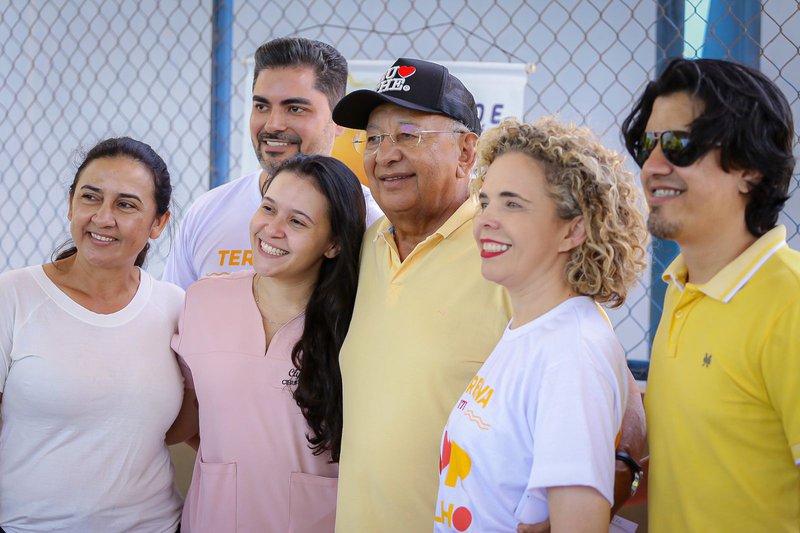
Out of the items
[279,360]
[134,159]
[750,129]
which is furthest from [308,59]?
[750,129]

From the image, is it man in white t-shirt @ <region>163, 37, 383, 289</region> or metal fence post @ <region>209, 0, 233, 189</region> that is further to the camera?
metal fence post @ <region>209, 0, 233, 189</region>

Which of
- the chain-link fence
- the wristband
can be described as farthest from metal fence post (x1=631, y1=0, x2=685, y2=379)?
the wristband

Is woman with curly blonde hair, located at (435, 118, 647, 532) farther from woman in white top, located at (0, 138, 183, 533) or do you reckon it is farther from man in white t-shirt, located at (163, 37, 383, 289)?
man in white t-shirt, located at (163, 37, 383, 289)

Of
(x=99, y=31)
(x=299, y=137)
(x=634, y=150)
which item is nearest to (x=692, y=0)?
(x=299, y=137)

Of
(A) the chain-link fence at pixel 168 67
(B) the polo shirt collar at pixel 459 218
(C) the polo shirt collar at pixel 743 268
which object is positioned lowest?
(C) the polo shirt collar at pixel 743 268

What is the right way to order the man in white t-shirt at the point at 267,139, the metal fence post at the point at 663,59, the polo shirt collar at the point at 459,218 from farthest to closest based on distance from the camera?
the metal fence post at the point at 663,59
the man in white t-shirt at the point at 267,139
the polo shirt collar at the point at 459,218

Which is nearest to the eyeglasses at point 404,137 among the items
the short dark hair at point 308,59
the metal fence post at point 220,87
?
the short dark hair at point 308,59

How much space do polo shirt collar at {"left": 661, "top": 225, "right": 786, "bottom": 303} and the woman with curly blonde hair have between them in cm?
15

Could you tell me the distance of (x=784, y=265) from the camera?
1.25m

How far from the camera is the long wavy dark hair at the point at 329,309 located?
5.99 ft

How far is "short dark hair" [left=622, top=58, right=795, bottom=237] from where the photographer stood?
1.29 meters

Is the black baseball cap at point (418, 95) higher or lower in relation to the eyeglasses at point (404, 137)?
higher

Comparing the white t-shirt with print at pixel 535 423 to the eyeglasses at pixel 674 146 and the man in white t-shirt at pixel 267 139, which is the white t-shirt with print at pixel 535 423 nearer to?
the eyeglasses at pixel 674 146

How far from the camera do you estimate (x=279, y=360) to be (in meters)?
1.85
